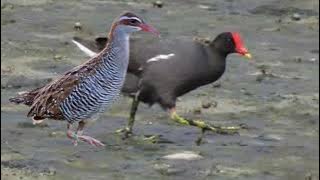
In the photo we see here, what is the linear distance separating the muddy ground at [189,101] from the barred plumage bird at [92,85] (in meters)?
0.51

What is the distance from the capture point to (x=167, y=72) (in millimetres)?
12203

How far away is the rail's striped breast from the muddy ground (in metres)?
0.56

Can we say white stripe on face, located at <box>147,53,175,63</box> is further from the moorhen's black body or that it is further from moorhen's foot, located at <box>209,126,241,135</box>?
moorhen's foot, located at <box>209,126,241,135</box>

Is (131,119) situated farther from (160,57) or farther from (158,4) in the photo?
(158,4)

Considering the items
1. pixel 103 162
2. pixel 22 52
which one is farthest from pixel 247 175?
pixel 22 52

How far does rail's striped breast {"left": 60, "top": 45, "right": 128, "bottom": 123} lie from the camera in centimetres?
1059

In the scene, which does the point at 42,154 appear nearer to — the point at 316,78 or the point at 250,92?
the point at 250,92

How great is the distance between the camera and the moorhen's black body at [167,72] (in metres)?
12.2

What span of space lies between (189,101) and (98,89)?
3.64 meters

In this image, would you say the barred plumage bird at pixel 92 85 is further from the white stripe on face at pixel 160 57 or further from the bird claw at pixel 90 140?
the white stripe on face at pixel 160 57

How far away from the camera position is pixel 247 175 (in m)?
10.9

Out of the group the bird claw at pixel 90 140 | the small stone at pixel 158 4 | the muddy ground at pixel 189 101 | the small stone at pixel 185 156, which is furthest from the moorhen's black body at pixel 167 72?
the small stone at pixel 158 4

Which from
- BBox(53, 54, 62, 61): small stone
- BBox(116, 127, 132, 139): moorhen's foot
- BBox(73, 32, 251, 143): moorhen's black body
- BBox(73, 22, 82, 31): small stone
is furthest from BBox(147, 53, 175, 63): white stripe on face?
BBox(73, 22, 82, 31): small stone

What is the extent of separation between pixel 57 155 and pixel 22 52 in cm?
570
